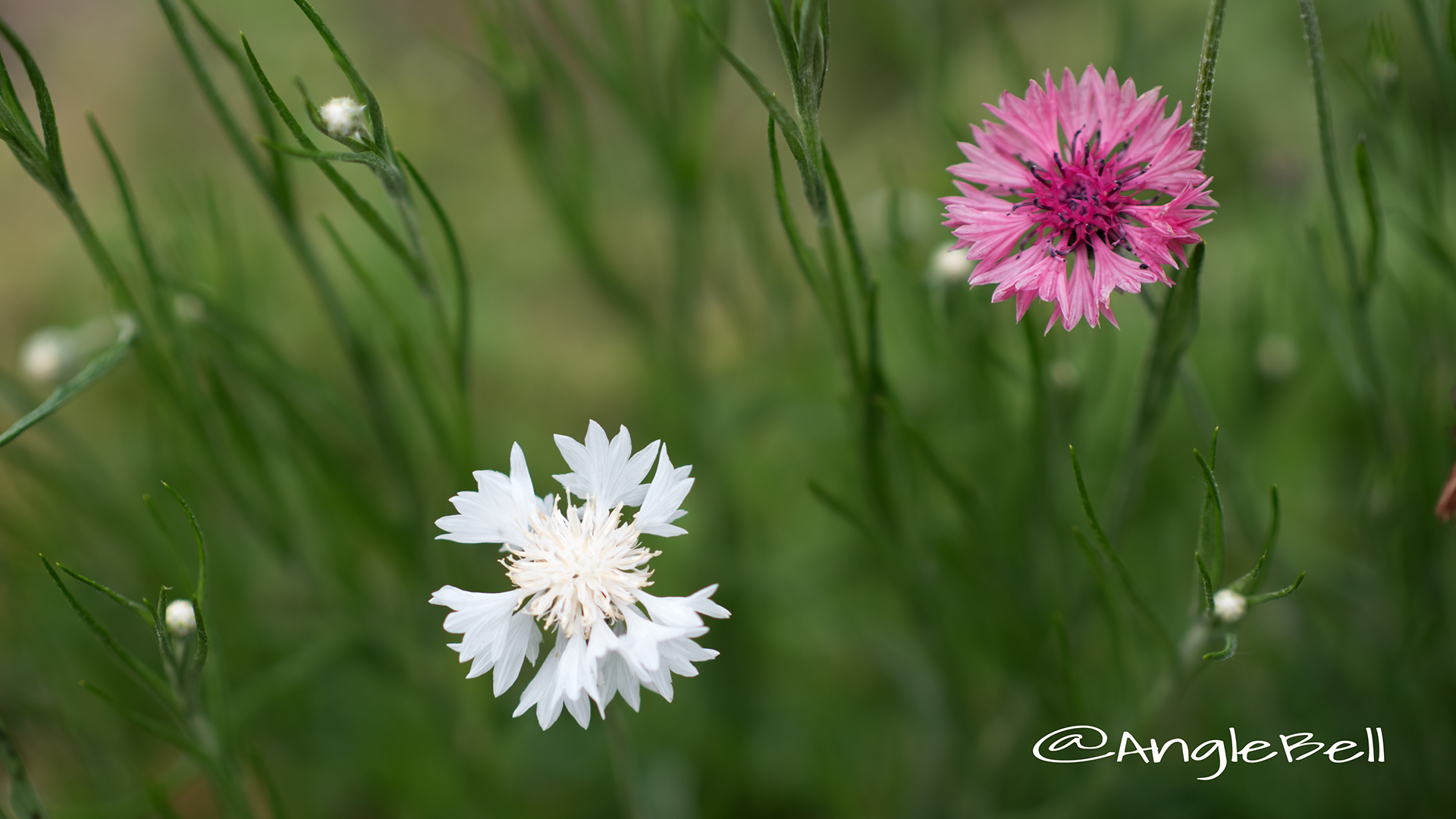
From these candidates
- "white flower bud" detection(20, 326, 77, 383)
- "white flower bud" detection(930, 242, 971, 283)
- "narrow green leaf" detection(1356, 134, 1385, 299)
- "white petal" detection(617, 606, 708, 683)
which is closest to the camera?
"white petal" detection(617, 606, 708, 683)

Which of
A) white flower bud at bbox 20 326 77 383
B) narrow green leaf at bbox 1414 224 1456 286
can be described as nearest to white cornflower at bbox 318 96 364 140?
white flower bud at bbox 20 326 77 383

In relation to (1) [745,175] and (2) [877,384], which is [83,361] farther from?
(2) [877,384]

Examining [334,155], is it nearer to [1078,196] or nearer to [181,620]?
[181,620]

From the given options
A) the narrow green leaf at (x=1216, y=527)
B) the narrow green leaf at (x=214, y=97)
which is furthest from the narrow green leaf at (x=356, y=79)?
the narrow green leaf at (x=1216, y=527)

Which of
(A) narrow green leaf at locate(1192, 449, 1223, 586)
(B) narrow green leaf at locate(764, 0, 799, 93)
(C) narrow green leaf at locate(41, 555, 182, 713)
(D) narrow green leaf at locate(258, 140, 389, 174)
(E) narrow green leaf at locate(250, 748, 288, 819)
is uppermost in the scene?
(B) narrow green leaf at locate(764, 0, 799, 93)

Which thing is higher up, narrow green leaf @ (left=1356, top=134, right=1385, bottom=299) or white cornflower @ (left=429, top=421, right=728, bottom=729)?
narrow green leaf @ (left=1356, top=134, right=1385, bottom=299)

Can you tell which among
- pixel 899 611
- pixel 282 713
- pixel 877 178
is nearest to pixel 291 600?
pixel 282 713

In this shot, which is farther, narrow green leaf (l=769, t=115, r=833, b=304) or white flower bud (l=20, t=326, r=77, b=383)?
white flower bud (l=20, t=326, r=77, b=383)

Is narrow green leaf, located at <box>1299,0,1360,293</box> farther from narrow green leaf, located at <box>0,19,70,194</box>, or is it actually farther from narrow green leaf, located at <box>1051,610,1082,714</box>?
narrow green leaf, located at <box>0,19,70,194</box>
